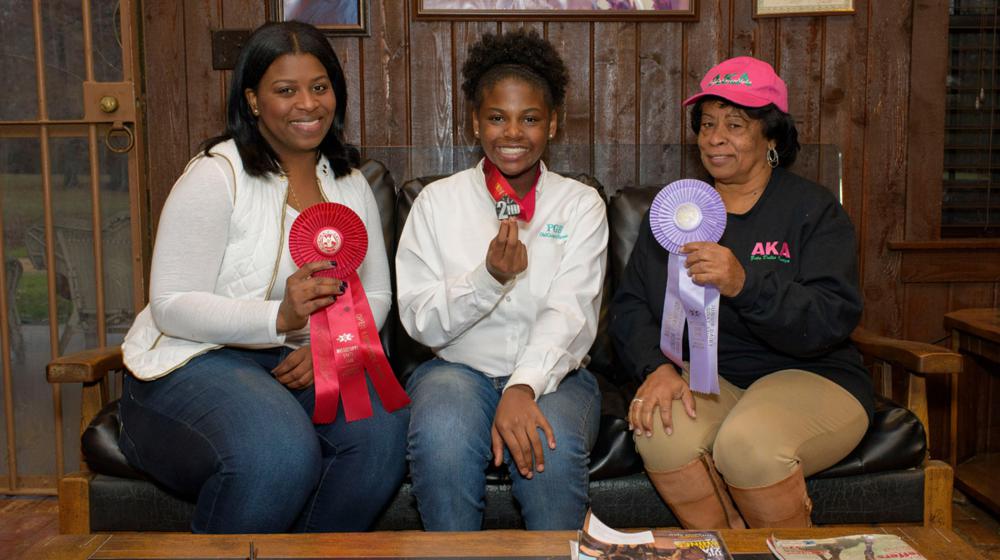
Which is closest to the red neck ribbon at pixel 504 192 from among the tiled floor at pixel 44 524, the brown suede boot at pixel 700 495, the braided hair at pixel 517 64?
→ the braided hair at pixel 517 64

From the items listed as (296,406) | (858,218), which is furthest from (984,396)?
(296,406)

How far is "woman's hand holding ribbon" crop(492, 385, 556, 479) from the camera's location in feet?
5.49

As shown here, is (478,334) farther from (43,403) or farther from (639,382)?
(43,403)

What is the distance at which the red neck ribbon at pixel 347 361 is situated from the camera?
5.78ft

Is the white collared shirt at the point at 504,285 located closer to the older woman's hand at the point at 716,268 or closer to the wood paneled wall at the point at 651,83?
the older woman's hand at the point at 716,268

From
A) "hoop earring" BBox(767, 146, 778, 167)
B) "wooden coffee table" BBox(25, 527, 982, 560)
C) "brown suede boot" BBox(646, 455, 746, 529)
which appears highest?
"hoop earring" BBox(767, 146, 778, 167)

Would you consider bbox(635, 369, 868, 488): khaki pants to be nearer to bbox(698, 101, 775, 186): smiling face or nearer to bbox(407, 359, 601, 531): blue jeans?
bbox(407, 359, 601, 531): blue jeans

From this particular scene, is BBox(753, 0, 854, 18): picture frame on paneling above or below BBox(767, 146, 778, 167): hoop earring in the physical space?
above

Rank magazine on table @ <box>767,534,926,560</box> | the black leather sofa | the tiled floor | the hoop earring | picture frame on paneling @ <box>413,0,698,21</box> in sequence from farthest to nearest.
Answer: picture frame on paneling @ <box>413,0,698,21</box>, the tiled floor, the hoop earring, the black leather sofa, magazine on table @ <box>767,534,926,560</box>

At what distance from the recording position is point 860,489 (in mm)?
1826

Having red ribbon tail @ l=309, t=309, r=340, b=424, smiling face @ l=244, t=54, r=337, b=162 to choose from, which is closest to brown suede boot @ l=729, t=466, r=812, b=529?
red ribbon tail @ l=309, t=309, r=340, b=424

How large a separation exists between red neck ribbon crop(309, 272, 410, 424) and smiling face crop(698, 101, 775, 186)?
2.78ft

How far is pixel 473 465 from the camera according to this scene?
1.68 meters

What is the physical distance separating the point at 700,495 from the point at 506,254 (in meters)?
0.63
